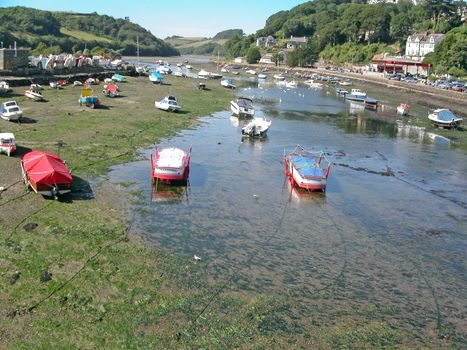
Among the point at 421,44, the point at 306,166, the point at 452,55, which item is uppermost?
the point at 421,44

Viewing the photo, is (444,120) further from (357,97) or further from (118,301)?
(118,301)

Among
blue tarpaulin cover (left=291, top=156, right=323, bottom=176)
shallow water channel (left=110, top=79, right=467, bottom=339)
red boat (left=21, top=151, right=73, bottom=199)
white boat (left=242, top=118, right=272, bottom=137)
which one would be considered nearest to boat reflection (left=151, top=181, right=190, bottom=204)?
shallow water channel (left=110, top=79, right=467, bottom=339)

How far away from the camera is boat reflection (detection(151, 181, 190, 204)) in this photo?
2563 centimetres

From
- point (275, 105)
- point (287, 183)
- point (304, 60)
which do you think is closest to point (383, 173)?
point (287, 183)

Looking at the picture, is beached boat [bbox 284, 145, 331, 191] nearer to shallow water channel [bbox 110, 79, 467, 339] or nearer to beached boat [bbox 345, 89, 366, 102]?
shallow water channel [bbox 110, 79, 467, 339]

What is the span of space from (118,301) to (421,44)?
14831cm

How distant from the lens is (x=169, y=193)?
87.7ft

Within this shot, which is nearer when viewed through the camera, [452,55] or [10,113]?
[10,113]

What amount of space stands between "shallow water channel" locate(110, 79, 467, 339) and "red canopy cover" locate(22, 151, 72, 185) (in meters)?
4.07

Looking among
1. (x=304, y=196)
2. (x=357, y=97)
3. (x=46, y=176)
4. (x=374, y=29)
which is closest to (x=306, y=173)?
(x=304, y=196)

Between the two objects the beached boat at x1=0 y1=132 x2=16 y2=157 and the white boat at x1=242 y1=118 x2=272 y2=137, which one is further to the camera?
the white boat at x1=242 y1=118 x2=272 y2=137

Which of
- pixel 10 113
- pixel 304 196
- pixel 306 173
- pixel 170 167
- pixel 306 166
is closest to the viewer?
pixel 170 167

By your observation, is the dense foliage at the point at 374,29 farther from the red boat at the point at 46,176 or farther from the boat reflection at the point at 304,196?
the red boat at the point at 46,176

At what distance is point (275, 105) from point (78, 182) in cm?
5005
